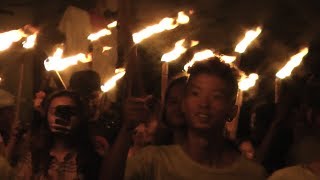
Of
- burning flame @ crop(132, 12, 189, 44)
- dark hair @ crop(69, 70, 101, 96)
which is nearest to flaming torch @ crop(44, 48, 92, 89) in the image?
dark hair @ crop(69, 70, 101, 96)

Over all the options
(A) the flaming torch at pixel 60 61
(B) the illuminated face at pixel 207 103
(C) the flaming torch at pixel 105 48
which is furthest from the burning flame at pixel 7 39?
(B) the illuminated face at pixel 207 103

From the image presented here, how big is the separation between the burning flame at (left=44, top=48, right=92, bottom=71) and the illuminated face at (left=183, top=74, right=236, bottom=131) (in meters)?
2.51

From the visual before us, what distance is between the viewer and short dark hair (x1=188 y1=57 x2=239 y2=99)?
357cm

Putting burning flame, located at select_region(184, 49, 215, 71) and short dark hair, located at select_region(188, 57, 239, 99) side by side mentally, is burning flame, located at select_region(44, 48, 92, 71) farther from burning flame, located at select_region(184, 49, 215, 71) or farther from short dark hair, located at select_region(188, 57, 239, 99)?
short dark hair, located at select_region(188, 57, 239, 99)

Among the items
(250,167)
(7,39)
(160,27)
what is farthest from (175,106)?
(7,39)

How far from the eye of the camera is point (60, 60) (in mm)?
6188

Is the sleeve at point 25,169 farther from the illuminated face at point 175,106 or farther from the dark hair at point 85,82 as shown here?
the dark hair at point 85,82

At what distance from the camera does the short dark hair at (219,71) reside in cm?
357

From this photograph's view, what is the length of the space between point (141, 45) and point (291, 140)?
14.0 ft

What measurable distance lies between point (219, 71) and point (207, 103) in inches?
10.0

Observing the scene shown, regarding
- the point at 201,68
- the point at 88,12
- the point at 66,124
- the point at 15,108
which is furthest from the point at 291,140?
the point at 88,12

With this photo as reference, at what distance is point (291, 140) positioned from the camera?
462 centimetres

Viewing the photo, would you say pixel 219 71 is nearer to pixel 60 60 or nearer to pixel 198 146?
pixel 198 146

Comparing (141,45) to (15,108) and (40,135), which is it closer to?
(15,108)
